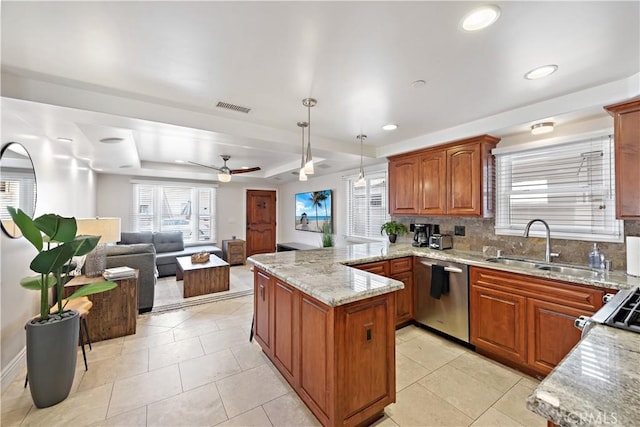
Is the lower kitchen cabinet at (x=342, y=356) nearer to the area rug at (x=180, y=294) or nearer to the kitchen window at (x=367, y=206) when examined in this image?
the area rug at (x=180, y=294)

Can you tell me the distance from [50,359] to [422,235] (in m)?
3.91

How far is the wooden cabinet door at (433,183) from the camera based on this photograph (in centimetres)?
335

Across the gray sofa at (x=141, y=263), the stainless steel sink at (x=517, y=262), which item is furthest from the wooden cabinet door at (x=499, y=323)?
the gray sofa at (x=141, y=263)

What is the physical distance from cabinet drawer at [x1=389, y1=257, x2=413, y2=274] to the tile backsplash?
0.78 metres

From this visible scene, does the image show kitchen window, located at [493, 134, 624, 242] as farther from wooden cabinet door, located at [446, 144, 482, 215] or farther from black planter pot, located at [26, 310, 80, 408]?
black planter pot, located at [26, 310, 80, 408]

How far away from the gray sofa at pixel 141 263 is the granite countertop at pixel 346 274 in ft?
6.38

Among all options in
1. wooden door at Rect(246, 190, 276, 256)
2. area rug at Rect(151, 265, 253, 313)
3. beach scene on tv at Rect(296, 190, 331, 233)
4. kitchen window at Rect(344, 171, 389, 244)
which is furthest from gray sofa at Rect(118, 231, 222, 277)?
kitchen window at Rect(344, 171, 389, 244)

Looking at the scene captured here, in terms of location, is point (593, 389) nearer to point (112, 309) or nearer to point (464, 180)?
point (464, 180)

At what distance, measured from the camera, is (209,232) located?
7.27m

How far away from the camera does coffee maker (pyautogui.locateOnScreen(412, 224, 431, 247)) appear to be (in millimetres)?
3725

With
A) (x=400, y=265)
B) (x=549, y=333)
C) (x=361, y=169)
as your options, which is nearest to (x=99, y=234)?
(x=361, y=169)

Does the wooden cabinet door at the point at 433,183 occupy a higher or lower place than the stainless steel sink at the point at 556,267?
higher

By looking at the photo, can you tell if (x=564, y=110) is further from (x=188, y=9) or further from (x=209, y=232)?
(x=209, y=232)

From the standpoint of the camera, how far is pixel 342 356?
5.26 ft
